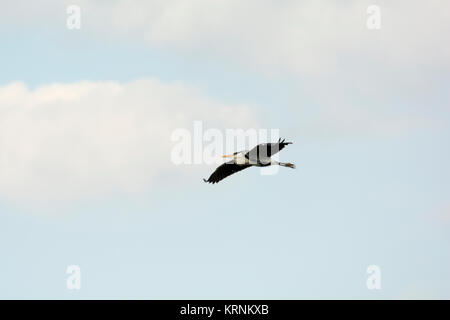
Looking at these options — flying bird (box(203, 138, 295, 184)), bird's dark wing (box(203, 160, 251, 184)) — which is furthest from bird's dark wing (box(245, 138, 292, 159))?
bird's dark wing (box(203, 160, 251, 184))

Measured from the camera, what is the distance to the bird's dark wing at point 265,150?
4581cm

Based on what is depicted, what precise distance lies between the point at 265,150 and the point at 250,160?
6.03 ft

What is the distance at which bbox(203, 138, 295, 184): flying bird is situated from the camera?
4641 cm

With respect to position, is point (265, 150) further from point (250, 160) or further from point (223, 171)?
point (223, 171)

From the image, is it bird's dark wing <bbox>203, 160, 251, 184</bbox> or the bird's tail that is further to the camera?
bird's dark wing <bbox>203, 160, 251, 184</bbox>

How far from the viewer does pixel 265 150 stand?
4694cm

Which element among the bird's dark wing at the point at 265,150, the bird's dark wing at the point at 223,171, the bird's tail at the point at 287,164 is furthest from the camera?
the bird's dark wing at the point at 223,171

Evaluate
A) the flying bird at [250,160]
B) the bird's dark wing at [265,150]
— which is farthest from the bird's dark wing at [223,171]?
the bird's dark wing at [265,150]

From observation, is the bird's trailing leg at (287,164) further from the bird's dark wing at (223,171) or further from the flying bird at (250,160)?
the bird's dark wing at (223,171)

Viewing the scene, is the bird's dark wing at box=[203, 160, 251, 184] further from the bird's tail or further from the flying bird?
the bird's tail

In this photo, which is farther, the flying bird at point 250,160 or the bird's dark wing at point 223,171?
the bird's dark wing at point 223,171
